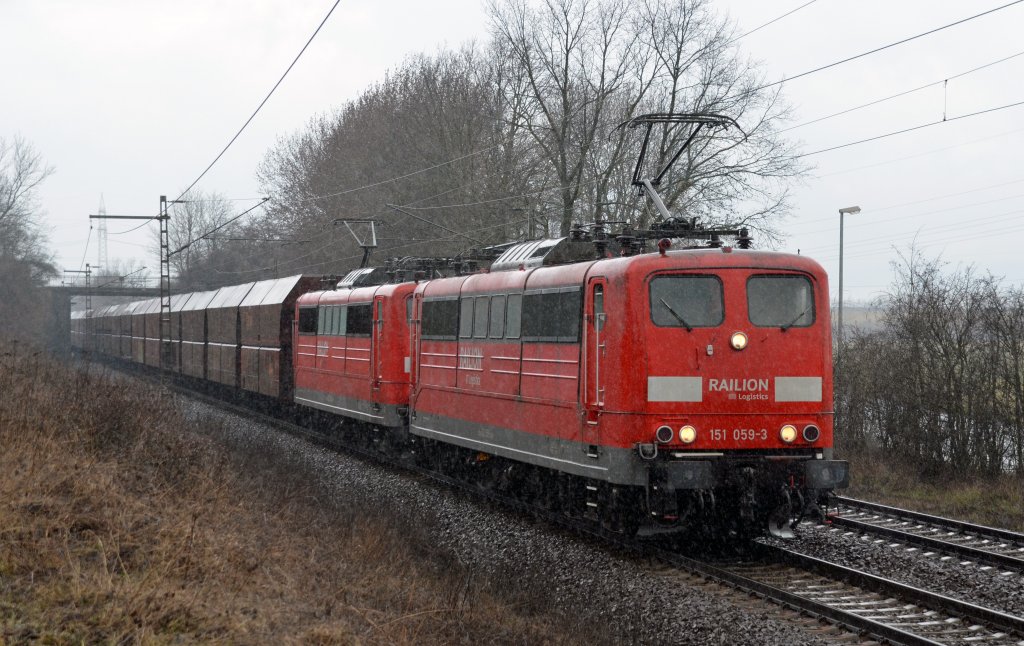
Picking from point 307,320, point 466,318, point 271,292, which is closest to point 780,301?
point 466,318

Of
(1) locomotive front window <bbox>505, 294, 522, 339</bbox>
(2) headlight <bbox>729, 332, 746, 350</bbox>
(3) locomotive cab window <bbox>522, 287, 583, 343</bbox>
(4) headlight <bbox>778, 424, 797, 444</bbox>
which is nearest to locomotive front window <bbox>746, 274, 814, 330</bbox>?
(2) headlight <bbox>729, 332, 746, 350</bbox>

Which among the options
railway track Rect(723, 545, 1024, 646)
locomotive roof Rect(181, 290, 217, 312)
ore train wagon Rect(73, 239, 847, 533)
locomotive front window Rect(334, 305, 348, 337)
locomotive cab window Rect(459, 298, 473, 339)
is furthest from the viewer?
locomotive roof Rect(181, 290, 217, 312)

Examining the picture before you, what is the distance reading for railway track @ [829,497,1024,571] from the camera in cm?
1046

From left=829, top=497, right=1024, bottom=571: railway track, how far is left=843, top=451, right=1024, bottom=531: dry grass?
3.26 ft

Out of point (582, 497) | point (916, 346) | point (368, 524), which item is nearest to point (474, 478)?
point (582, 497)

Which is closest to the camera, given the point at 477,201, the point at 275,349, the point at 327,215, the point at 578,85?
the point at 275,349

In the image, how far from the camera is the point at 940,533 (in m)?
11.8

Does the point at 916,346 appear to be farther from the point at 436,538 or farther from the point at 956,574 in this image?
the point at 436,538

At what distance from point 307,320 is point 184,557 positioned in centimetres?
1545

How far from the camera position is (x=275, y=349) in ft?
81.9

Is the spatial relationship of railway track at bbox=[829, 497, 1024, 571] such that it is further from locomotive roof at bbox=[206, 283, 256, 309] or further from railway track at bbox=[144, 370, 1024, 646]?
locomotive roof at bbox=[206, 283, 256, 309]

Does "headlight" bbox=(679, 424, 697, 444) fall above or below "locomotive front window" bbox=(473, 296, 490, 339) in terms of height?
below

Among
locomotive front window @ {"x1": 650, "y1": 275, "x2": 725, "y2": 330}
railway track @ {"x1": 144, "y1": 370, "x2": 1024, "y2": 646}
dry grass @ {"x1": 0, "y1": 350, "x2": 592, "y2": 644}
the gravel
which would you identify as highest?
locomotive front window @ {"x1": 650, "y1": 275, "x2": 725, "y2": 330}

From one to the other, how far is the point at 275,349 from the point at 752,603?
17759 millimetres
